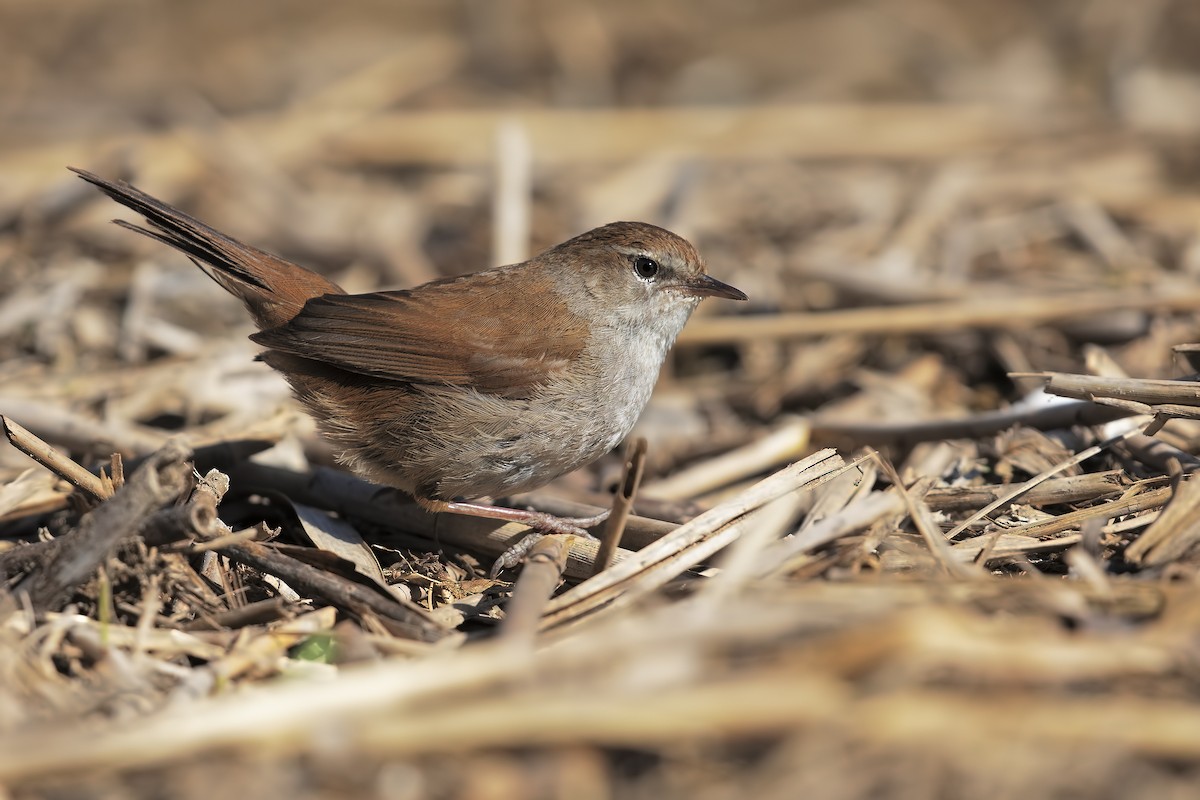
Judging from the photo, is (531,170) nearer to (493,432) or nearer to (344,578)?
(493,432)

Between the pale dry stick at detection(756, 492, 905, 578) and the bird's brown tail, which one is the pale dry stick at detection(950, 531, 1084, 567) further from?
the bird's brown tail

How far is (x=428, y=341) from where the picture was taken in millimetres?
4457

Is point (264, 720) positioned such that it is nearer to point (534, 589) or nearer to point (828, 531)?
point (534, 589)

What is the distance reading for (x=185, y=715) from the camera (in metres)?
2.42

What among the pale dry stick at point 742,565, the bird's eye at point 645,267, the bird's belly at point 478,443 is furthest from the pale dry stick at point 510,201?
the pale dry stick at point 742,565

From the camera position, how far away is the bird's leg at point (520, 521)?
4.11 meters

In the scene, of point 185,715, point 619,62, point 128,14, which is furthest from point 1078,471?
point 128,14

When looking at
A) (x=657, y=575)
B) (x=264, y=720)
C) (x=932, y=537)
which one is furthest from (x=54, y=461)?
(x=932, y=537)

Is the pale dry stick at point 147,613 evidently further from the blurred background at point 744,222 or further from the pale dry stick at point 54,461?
the blurred background at point 744,222

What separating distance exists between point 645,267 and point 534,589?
2118 millimetres

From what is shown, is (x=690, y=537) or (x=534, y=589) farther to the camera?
(x=690, y=537)

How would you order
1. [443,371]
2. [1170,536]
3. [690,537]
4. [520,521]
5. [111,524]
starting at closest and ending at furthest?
[111,524], [1170,536], [690,537], [520,521], [443,371]

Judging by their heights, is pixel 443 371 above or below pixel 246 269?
below

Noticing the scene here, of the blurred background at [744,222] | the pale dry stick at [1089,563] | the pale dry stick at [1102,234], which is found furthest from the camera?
the pale dry stick at [1102,234]
